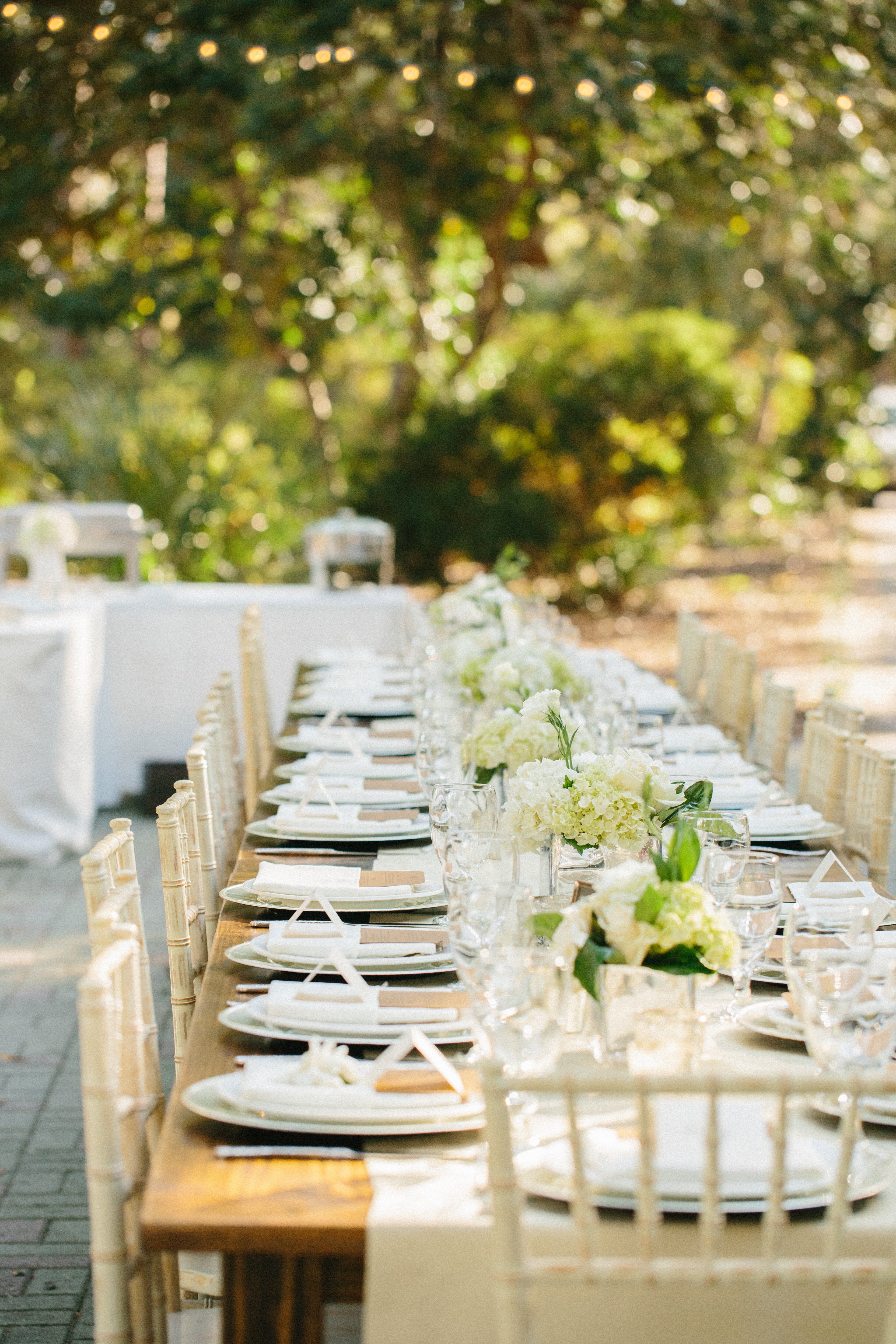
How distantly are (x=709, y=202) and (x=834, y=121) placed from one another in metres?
1.41

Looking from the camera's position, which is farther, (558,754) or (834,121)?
(834,121)

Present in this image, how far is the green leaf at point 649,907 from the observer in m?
1.60

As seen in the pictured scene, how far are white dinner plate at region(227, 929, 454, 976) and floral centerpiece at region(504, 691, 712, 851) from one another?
283 mm

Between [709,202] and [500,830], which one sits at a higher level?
[709,202]

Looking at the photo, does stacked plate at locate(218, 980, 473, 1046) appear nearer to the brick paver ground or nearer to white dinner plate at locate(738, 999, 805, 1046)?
white dinner plate at locate(738, 999, 805, 1046)

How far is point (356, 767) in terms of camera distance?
328cm

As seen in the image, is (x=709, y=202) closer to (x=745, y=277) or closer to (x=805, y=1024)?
(x=745, y=277)

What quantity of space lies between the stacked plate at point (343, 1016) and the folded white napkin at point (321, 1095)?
73 mm

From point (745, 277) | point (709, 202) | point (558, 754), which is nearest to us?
point (558, 754)

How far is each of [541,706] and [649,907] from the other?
99 cm

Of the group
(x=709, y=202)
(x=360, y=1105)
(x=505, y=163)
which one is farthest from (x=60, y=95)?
(x=360, y=1105)

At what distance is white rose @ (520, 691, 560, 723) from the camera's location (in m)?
2.56

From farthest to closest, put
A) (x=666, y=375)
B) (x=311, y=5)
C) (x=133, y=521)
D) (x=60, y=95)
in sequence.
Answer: (x=666, y=375), (x=60, y=95), (x=311, y=5), (x=133, y=521)

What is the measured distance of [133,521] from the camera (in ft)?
21.2
